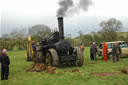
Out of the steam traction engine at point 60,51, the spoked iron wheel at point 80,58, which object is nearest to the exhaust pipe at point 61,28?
the steam traction engine at point 60,51

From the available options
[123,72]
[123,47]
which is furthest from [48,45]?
[123,47]

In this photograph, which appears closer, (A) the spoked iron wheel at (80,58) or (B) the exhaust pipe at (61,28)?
(B) the exhaust pipe at (61,28)

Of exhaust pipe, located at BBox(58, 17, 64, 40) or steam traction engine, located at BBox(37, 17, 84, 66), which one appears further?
exhaust pipe, located at BBox(58, 17, 64, 40)

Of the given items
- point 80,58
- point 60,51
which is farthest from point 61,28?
point 80,58

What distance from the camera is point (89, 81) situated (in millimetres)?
6109

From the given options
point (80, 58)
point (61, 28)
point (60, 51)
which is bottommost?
point (80, 58)

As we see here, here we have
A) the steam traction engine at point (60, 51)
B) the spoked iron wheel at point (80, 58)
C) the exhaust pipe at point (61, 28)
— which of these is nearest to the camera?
the steam traction engine at point (60, 51)

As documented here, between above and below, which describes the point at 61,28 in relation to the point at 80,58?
above

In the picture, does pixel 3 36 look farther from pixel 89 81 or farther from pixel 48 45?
pixel 89 81

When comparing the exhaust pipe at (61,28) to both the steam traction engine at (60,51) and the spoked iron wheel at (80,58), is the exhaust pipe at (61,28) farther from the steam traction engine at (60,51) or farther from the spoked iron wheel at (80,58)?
the spoked iron wheel at (80,58)

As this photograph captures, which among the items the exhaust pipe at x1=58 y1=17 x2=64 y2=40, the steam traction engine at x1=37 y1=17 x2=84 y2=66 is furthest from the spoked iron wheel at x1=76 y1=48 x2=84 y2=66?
the exhaust pipe at x1=58 y1=17 x2=64 y2=40

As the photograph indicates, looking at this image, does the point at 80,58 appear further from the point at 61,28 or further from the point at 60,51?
the point at 61,28

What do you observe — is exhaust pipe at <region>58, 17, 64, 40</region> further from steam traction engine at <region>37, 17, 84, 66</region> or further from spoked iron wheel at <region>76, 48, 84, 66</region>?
spoked iron wheel at <region>76, 48, 84, 66</region>

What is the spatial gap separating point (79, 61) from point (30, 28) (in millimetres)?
38462
